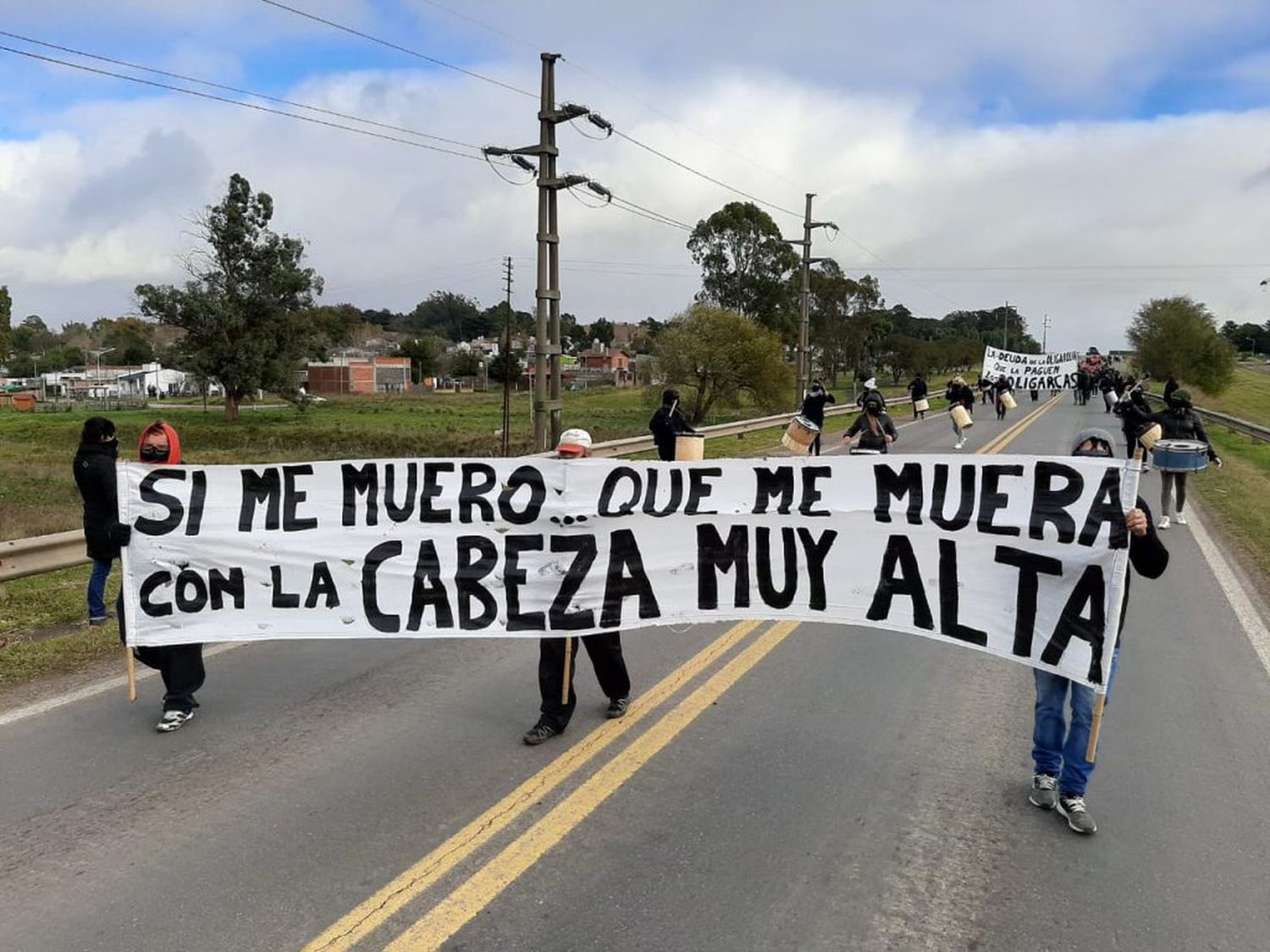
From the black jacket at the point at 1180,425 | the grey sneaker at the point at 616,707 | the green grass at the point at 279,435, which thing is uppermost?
the black jacket at the point at 1180,425

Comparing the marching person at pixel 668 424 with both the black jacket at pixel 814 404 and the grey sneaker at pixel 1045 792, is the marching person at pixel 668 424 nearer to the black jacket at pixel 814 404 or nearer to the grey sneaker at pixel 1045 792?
the black jacket at pixel 814 404

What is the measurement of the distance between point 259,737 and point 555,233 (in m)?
14.2

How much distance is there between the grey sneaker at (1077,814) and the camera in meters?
4.12

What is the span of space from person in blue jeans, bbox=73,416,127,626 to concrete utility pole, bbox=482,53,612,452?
35.3 feet

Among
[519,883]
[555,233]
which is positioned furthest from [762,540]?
[555,233]

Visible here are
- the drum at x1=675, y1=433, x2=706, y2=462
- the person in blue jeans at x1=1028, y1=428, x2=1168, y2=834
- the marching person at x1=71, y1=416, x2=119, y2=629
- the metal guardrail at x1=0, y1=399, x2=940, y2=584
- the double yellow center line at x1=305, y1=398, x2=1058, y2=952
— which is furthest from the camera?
the drum at x1=675, y1=433, x2=706, y2=462

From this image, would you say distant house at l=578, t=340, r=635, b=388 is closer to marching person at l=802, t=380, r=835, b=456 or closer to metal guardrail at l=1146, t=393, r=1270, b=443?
metal guardrail at l=1146, t=393, r=1270, b=443

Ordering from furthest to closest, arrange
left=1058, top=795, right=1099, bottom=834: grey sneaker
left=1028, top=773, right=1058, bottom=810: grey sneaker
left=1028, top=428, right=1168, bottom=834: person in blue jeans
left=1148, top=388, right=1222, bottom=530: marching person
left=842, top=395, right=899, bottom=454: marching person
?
left=842, top=395, right=899, bottom=454: marching person
left=1148, top=388, right=1222, bottom=530: marching person
left=1028, top=773, right=1058, bottom=810: grey sneaker
left=1028, top=428, right=1168, bottom=834: person in blue jeans
left=1058, top=795, right=1099, bottom=834: grey sneaker

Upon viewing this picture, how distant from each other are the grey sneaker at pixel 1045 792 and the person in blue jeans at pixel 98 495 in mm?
6573

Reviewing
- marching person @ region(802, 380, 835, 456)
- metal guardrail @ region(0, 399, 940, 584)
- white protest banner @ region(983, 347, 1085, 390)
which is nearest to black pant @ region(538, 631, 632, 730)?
metal guardrail @ region(0, 399, 940, 584)

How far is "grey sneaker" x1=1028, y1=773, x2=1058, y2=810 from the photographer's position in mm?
4367

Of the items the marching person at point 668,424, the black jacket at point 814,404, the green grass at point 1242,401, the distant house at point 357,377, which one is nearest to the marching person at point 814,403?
the black jacket at point 814,404

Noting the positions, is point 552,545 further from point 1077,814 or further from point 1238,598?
Answer: point 1238,598

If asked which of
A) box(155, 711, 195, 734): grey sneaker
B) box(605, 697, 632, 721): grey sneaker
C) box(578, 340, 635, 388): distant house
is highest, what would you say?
box(578, 340, 635, 388): distant house
